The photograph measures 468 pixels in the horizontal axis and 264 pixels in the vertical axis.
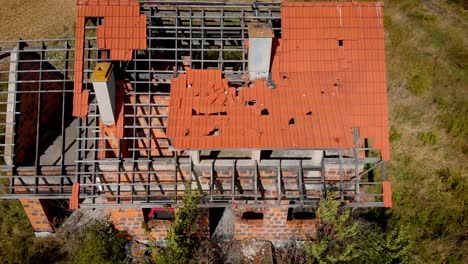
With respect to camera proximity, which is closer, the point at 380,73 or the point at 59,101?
the point at 380,73

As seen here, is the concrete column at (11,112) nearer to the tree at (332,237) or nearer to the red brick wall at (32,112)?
the red brick wall at (32,112)

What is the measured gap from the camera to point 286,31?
37.4 ft

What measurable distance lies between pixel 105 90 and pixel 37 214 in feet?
18.6

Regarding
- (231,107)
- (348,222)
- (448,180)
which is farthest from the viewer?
(448,180)

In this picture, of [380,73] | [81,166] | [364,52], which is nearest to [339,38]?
[364,52]

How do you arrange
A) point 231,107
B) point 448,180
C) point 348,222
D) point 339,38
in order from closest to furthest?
point 231,107 → point 339,38 → point 348,222 → point 448,180

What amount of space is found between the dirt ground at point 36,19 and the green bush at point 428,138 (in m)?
19.7

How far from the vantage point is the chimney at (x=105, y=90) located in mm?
9805

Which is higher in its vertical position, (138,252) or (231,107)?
(231,107)

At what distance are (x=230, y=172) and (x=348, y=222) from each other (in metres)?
4.44

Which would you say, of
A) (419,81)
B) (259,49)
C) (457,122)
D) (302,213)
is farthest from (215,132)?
(419,81)

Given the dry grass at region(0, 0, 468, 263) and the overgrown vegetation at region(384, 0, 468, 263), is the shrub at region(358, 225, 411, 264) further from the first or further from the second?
the dry grass at region(0, 0, 468, 263)

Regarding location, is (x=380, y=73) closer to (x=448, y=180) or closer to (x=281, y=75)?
(x=281, y=75)

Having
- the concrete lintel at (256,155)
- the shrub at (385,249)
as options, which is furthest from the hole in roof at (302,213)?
the concrete lintel at (256,155)
